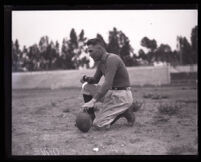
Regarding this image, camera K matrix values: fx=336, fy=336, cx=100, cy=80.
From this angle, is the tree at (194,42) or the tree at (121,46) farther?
the tree at (121,46)

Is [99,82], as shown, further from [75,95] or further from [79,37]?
[75,95]

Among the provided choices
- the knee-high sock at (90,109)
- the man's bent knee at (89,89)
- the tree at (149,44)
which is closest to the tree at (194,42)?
the tree at (149,44)

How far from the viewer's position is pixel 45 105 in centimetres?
714

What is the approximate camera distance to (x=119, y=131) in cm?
577

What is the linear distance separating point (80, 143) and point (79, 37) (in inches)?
72.6

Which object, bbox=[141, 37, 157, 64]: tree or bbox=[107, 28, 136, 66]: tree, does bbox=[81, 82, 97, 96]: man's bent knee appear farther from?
bbox=[141, 37, 157, 64]: tree

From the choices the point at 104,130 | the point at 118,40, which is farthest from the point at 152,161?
the point at 118,40

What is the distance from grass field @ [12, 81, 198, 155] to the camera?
542cm

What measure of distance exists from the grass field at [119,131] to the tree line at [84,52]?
1.80 feet

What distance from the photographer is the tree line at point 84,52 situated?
5910 mm

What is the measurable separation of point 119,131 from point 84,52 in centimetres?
154

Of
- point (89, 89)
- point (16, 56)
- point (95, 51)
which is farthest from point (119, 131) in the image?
point (16, 56)

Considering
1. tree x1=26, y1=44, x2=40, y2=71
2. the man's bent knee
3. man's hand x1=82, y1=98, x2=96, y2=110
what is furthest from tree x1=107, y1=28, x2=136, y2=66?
tree x1=26, y1=44, x2=40, y2=71

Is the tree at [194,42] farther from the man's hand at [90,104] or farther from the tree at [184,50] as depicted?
the man's hand at [90,104]
